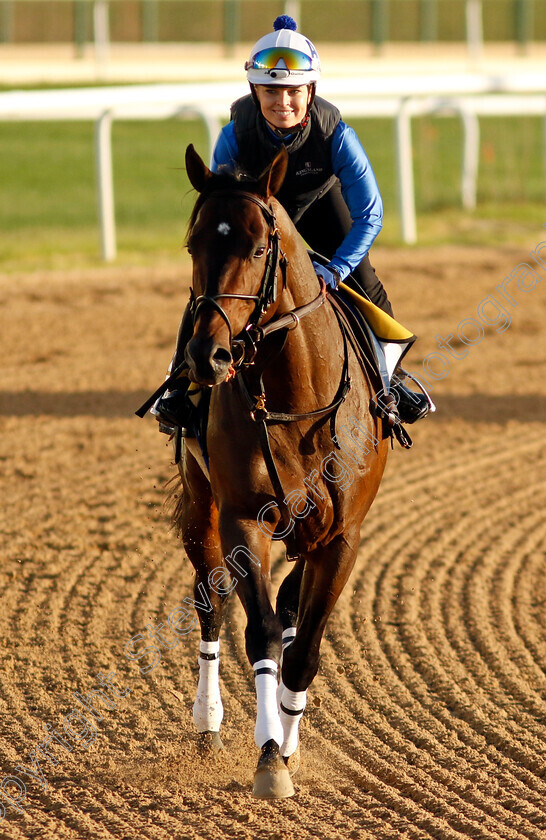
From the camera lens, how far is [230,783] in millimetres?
4297

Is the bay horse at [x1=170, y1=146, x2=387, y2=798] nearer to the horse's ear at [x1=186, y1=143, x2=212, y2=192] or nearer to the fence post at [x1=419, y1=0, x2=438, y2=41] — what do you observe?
the horse's ear at [x1=186, y1=143, x2=212, y2=192]

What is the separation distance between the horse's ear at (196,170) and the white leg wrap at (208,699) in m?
1.99

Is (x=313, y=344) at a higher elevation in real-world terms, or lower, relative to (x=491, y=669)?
higher

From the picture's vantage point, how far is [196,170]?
3.69 m

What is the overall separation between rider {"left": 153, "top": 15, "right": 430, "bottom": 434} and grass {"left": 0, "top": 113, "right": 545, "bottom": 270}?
21.3 ft

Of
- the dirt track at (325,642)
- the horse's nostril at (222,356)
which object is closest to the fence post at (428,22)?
the dirt track at (325,642)

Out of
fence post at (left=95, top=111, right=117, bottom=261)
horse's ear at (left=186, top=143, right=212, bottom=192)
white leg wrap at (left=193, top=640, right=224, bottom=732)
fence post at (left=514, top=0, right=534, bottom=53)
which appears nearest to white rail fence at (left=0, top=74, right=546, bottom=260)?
fence post at (left=95, top=111, right=117, bottom=261)

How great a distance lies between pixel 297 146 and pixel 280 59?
331 millimetres

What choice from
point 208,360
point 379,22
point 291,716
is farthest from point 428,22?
point 208,360

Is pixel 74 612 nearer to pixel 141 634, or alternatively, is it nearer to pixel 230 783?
pixel 141 634

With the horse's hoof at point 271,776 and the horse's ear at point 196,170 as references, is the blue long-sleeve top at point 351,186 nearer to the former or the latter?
the horse's ear at point 196,170

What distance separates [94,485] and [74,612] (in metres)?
1.89

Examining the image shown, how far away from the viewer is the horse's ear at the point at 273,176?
372 cm

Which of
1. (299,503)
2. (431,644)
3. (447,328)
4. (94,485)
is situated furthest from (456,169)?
(299,503)
